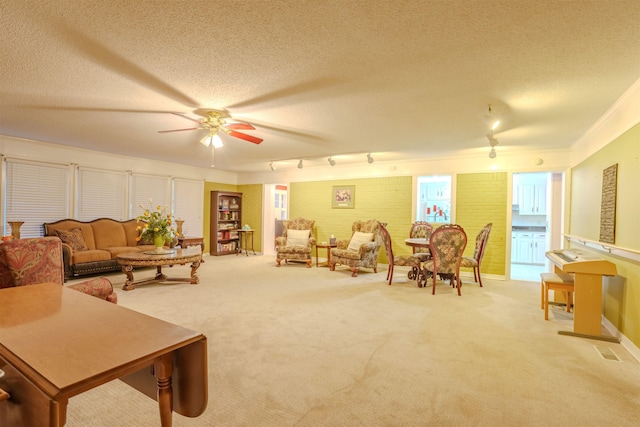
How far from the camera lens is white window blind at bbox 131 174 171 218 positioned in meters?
6.78

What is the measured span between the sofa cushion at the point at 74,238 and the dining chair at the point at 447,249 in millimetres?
5669

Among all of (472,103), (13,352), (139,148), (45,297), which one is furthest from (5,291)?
(139,148)

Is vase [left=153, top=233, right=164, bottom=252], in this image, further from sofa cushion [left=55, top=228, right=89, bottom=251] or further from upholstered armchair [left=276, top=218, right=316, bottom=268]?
upholstered armchair [left=276, top=218, right=316, bottom=268]

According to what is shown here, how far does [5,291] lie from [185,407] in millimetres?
1326

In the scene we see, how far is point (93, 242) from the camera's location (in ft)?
19.0

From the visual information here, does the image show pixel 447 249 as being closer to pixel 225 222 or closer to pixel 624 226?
pixel 624 226

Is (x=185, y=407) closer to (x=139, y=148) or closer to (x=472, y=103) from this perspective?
(x=472, y=103)

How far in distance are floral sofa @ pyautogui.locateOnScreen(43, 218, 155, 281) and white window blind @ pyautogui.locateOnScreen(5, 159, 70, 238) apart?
0.61 feet

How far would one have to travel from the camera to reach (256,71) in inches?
100.0

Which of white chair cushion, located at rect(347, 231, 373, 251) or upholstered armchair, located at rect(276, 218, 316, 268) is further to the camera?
upholstered armchair, located at rect(276, 218, 316, 268)

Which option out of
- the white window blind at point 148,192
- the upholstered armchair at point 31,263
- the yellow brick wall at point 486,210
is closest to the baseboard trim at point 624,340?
the yellow brick wall at point 486,210

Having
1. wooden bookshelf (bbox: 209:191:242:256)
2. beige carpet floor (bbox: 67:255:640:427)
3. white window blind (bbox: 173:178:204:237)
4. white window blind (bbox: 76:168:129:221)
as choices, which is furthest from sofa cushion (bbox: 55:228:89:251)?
wooden bookshelf (bbox: 209:191:242:256)

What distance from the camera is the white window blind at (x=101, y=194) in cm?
596

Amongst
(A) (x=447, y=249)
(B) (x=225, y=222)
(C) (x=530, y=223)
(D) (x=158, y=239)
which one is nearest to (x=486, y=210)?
(A) (x=447, y=249)
